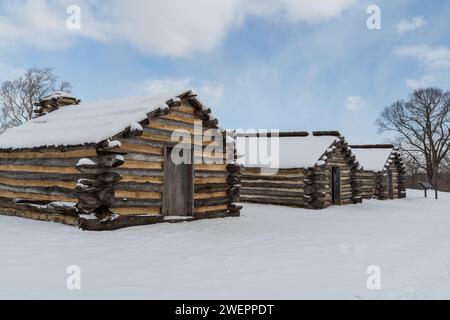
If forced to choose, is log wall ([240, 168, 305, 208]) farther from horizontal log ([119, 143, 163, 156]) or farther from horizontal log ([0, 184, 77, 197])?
horizontal log ([0, 184, 77, 197])

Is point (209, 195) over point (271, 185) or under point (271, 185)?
under

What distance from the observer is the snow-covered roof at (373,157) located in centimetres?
2755

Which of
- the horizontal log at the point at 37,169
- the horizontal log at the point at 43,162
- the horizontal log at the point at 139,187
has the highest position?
the horizontal log at the point at 43,162

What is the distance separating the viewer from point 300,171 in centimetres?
1847

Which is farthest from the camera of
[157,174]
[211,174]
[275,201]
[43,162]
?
[275,201]

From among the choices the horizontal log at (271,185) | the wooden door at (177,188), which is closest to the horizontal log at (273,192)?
the horizontal log at (271,185)

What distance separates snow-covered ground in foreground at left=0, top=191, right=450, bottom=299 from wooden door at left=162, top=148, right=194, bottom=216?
4.46 feet

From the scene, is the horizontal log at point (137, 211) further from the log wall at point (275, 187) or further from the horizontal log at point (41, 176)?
the log wall at point (275, 187)

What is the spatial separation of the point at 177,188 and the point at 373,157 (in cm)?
2113

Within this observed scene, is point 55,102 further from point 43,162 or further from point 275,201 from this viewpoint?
point 275,201

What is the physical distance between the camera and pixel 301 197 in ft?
60.1

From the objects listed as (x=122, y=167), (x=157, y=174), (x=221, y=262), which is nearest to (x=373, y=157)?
(x=157, y=174)

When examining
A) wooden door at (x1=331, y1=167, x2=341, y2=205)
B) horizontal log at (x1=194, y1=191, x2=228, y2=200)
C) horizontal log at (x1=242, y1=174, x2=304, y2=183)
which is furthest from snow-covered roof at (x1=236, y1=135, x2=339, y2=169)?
horizontal log at (x1=194, y1=191, x2=228, y2=200)

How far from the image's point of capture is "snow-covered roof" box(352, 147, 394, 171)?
90.4 ft
